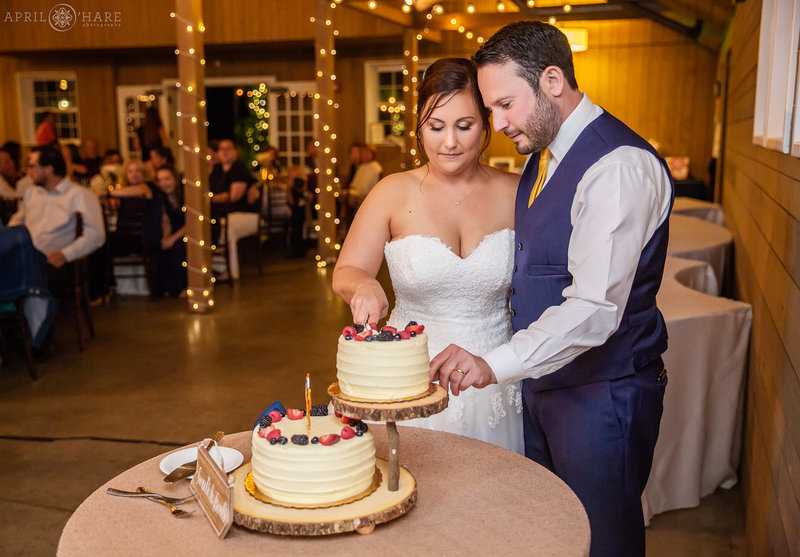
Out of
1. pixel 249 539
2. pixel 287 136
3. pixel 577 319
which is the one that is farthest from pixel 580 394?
pixel 287 136

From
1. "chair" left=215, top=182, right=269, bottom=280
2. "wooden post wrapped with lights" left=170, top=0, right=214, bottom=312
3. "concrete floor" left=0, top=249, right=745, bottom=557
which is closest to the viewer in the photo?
"concrete floor" left=0, top=249, right=745, bottom=557

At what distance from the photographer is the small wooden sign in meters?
1.29

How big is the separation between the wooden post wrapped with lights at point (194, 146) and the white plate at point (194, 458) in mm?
5536

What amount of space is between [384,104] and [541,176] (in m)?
12.9

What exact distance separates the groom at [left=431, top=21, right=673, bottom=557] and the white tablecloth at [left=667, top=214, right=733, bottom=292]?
3.20m

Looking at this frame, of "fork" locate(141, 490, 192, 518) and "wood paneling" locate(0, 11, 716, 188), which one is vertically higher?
"wood paneling" locate(0, 11, 716, 188)

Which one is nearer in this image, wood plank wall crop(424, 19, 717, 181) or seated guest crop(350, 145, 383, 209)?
seated guest crop(350, 145, 383, 209)

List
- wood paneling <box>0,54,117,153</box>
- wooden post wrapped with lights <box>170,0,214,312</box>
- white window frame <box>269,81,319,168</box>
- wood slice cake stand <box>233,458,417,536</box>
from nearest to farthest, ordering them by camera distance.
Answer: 1. wood slice cake stand <box>233,458,417,536</box>
2. wooden post wrapped with lights <box>170,0,214,312</box>
3. white window frame <box>269,81,319,168</box>
4. wood paneling <box>0,54,117,153</box>

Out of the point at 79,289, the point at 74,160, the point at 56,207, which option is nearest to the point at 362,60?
the point at 74,160

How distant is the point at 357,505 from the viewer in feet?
4.44

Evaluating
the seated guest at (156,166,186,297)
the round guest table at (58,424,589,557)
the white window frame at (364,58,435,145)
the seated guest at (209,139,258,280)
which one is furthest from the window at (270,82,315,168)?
the round guest table at (58,424,589,557)

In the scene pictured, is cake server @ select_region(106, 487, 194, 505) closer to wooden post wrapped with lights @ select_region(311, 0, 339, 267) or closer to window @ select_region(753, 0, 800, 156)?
window @ select_region(753, 0, 800, 156)

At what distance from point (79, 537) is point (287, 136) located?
14.1m

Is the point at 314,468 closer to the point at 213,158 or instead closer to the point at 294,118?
the point at 213,158
